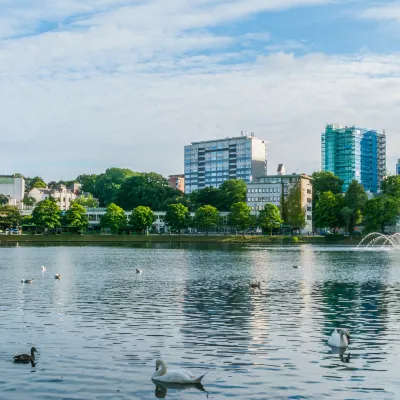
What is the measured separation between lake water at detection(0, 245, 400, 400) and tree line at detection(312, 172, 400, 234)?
336ft

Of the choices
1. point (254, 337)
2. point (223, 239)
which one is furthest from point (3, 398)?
point (223, 239)

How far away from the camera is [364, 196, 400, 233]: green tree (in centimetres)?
15125

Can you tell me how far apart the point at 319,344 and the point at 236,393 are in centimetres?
804

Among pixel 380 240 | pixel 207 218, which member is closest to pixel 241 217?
pixel 207 218

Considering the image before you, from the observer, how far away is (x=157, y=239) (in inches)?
7357

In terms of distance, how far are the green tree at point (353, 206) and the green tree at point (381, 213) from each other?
11889mm

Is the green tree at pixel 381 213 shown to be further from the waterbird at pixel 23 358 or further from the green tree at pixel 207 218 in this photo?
the waterbird at pixel 23 358

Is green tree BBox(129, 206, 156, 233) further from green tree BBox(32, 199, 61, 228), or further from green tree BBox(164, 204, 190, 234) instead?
green tree BBox(32, 199, 61, 228)

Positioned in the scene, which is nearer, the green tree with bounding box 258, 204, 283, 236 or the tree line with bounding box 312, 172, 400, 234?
the tree line with bounding box 312, 172, 400, 234

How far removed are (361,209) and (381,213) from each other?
Result: 20.4 meters

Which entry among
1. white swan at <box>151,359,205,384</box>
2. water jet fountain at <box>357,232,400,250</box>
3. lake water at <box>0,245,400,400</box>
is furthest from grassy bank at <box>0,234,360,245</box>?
white swan at <box>151,359,205,384</box>

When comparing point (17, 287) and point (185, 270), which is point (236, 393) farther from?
point (185, 270)

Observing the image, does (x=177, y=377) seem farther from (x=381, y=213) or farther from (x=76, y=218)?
(x=76, y=218)

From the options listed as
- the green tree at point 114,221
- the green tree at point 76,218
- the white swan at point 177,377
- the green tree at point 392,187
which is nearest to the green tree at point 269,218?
the green tree at point 392,187
